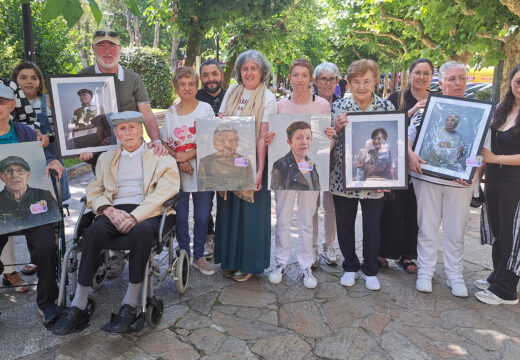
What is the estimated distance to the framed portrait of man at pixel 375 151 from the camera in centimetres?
352

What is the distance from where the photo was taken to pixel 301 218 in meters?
3.93

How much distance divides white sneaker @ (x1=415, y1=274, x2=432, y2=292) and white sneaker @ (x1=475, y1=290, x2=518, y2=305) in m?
0.39

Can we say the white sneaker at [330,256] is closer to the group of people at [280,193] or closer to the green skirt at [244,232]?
the group of people at [280,193]

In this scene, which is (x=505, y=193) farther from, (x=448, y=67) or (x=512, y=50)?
(x=512, y=50)

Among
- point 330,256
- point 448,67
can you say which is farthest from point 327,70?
point 330,256

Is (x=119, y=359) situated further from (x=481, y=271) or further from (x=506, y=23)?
(x=506, y=23)

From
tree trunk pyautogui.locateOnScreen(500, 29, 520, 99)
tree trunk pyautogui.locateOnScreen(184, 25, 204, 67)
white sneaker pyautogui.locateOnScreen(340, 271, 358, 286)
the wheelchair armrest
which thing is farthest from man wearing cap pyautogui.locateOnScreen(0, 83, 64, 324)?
tree trunk pyautogui.locateOnScreen(500, 29, 520, 99)

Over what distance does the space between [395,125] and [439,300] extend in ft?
5.19

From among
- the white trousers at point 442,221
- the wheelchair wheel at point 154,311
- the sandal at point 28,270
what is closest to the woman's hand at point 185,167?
the wheelchair wheel at point 154,311

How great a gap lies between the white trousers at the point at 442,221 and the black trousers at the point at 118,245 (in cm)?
235

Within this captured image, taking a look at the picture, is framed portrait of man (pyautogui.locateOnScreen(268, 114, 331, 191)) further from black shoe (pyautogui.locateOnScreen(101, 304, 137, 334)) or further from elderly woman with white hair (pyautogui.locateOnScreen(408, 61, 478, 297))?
black shoe (pyautogui.locateOnScreen(101, 304, 137, 334))

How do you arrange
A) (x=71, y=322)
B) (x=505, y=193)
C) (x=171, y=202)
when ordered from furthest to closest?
(x=505, y=193) → (x=171, y=202) → (x=71, y=322)

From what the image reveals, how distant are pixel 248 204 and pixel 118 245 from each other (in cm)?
122

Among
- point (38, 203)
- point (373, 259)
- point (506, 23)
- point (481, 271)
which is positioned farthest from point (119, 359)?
point (506, 23)
